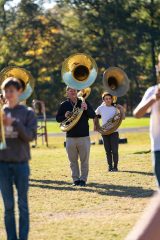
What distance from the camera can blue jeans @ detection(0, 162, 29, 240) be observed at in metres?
7.54

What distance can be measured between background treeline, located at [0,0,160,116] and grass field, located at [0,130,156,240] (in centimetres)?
4216

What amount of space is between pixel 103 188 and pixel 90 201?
65.7 inches

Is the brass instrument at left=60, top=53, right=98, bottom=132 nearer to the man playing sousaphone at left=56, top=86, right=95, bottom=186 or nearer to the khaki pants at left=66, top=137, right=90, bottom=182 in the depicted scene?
the man playing sousaphone at left=56, top=86, right=95, bottom=186

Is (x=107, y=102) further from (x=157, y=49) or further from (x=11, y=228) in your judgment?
(x=157, y=49)

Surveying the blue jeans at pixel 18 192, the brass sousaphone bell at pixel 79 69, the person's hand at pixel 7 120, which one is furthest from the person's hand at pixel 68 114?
the person's hand at pixel 7 120

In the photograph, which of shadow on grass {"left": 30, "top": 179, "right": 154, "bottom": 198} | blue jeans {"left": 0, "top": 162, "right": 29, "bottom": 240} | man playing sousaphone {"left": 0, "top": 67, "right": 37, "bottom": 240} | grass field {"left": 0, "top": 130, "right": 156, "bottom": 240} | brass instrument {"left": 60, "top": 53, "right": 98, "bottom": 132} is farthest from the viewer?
brass instrument {"left": 60, "top": 53, "right": 98, "bottom": 132}

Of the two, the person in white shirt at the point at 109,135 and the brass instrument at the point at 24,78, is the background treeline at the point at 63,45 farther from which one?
the brass instrument at the point at 24,78

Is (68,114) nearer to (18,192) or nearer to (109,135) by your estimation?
(109,135)

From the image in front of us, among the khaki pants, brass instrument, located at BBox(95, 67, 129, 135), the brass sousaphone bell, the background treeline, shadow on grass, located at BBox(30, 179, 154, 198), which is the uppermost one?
the background treeline

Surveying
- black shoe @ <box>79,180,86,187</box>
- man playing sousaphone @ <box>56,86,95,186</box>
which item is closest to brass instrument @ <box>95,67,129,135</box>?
man playing sousaphone @ <box>56,86,95,186</box>

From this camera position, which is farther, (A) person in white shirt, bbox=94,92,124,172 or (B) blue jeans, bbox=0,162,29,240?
(A) person in white shirt, bbox=94,92,124,172

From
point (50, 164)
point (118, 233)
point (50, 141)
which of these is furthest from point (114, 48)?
point (118, 233)

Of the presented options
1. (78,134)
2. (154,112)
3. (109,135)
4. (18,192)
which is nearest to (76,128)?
(78,134)

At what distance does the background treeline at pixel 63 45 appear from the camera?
Result: 5941cm
